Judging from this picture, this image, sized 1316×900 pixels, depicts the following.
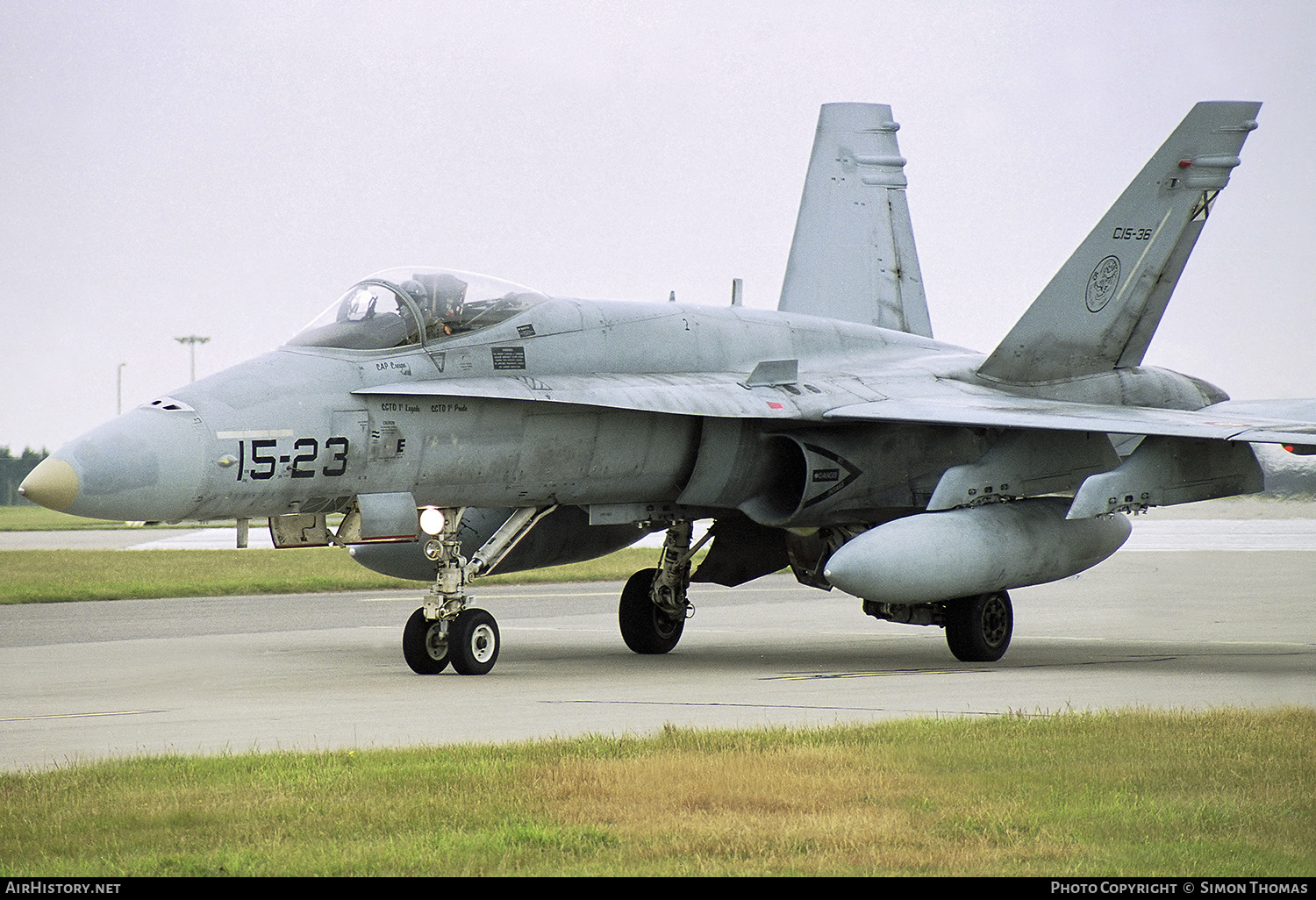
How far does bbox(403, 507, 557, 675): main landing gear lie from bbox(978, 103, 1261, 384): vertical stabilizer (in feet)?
17.5

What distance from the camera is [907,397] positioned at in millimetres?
12828

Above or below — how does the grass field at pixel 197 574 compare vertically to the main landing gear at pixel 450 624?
below

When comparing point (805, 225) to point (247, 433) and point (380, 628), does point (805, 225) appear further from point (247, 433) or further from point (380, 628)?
point (247, 433)

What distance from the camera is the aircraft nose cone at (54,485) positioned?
912cm

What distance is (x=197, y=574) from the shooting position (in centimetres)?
2473

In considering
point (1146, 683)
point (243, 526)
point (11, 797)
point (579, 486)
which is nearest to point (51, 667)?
point (243, 526)

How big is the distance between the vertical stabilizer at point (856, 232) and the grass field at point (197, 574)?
7.69 meters

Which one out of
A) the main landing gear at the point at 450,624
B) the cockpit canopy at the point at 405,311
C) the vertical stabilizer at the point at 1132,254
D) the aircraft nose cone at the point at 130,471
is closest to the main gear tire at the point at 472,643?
the main landing gear at the point at 450,624

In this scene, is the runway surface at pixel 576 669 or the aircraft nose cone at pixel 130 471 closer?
the runway surface at pixel 576 669

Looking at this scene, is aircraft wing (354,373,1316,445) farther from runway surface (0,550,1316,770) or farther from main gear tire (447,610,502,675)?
runway surface (0,550,1316,770)

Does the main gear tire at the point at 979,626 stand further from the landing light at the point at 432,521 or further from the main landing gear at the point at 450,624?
the landing light at the point at 432,521

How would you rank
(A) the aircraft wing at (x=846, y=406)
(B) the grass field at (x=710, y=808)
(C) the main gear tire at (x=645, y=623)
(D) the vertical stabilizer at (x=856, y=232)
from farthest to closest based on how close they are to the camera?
(D) the vertical stabilizer at (x=856, y=232)
(C) the main gear tire at (x=645, y=623)
(A) the aircraft wing at (x=846, y=406)
(B) the grass field at (x=710, y=808)

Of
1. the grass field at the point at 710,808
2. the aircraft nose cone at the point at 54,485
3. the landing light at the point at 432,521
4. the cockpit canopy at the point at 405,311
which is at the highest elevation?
the cockpit canopy at the point at 405,311
